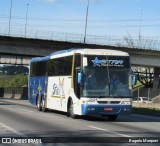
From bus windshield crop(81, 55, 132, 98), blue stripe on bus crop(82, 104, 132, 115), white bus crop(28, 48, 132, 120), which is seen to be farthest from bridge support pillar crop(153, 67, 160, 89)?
blue stripe on bus crop(82, 104, 132, 115)

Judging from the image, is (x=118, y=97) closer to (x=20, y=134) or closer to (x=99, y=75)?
(x=99, y=75)

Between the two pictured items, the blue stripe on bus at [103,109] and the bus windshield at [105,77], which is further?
the bus windshield at [105,77]

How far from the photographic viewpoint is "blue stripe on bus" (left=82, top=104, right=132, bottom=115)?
23156 millimetres

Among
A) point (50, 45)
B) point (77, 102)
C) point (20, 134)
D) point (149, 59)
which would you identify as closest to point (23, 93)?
point (50, 45)

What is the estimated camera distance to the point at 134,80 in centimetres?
2347

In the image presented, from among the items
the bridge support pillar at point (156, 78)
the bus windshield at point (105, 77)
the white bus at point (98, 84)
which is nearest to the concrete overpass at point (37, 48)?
the bridge support pillar at point (156, 78)

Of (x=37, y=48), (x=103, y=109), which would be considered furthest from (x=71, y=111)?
(x=37, y=48)

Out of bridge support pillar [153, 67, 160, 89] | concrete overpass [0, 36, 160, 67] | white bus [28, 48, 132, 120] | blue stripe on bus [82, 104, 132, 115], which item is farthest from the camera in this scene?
bridge support pillar [153, 67, 160, 89]

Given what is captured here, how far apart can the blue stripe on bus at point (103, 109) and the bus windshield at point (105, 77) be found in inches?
19.9

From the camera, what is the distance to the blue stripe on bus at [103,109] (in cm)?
2316

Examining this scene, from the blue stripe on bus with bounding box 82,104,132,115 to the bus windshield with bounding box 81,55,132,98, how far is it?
19.9 inches

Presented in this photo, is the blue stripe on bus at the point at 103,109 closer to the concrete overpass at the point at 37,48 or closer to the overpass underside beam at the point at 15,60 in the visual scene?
the concrete overpass at the point at 37,48

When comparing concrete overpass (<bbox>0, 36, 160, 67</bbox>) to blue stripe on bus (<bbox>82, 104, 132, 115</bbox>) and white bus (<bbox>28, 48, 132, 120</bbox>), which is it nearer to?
white bus (<bbox>28, 48, 132, 120</bbox>)

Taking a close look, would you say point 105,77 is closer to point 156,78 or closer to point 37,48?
point 37,48
